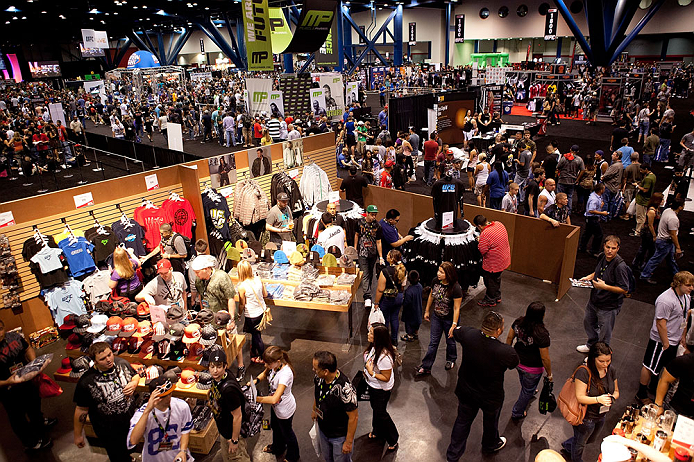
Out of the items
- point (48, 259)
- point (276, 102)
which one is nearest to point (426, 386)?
point (48, 259)

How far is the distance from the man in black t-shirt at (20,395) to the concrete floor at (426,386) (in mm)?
197

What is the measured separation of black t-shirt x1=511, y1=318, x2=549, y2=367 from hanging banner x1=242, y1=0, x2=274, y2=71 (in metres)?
11.9

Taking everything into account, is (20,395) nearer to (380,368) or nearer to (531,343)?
(380,368)

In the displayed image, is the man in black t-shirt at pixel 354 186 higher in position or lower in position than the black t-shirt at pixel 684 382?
higher

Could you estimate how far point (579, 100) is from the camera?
22.5 m

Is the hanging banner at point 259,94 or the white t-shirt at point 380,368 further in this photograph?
the hanging banner at point 259,94

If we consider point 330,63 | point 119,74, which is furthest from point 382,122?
point 119,74

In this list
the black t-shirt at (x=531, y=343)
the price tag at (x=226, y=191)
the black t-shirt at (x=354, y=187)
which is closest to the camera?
the black t-shirt at (x=531, y=343)

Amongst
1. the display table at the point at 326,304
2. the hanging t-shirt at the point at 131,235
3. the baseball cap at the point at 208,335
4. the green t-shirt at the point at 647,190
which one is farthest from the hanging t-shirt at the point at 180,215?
the green t-shirt at the point at 647,190

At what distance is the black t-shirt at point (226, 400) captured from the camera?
132 inches

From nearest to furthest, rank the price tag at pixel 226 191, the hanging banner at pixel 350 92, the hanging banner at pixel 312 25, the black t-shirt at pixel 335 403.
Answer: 1. the black t-shirt at pixel 335 403
2. the price tag at pixel 226 191
3. the hanging banner at pixel 312 25
4. the hanging banner at pixel 350 92

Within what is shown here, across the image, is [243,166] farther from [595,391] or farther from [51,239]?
[595,391]

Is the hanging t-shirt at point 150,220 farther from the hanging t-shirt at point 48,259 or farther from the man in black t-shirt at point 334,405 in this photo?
the man in black t-shirt at point 334,405

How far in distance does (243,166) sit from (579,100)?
20.6m
